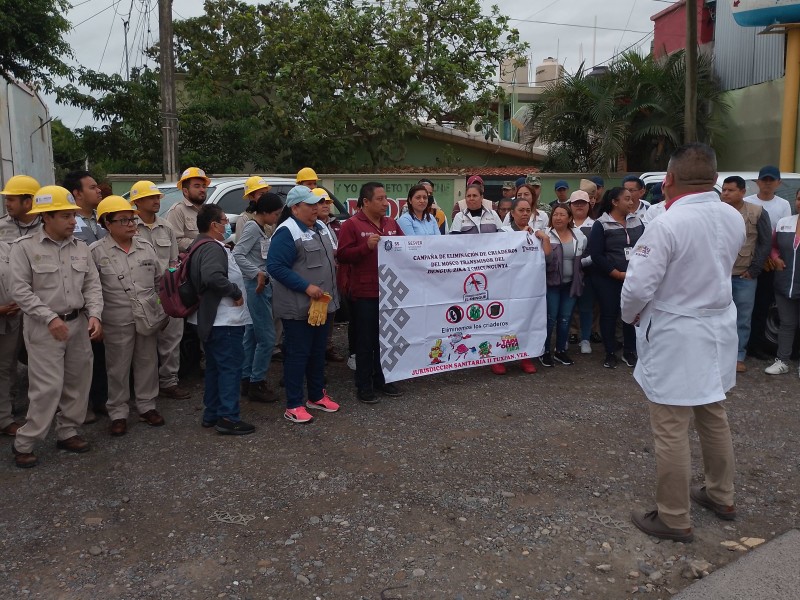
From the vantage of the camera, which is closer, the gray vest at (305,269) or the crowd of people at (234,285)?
the crowd of people at (234,285)

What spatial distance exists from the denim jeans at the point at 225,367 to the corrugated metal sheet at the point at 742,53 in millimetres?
14856

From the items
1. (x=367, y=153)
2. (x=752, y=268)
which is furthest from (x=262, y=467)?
(x=367, y=153)

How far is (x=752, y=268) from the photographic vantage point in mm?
6754

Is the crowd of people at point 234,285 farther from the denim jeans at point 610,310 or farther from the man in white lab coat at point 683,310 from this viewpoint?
the man in white lab coat at point 683,310

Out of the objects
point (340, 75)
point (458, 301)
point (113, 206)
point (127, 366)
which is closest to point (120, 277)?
point (113, 206)

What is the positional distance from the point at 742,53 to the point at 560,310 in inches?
507

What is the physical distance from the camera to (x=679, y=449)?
3.58 meters

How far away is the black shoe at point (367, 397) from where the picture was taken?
5930 mm

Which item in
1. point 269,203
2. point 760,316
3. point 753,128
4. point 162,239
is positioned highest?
point 753,128

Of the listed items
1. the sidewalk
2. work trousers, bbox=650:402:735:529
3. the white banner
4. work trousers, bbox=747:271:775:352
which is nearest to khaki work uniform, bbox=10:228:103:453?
the white banner

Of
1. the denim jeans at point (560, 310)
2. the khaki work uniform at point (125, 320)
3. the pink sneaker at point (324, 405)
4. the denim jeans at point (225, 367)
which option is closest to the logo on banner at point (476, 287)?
the denim jeans at point (560, 310)

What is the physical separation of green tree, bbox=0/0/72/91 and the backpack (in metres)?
13.9

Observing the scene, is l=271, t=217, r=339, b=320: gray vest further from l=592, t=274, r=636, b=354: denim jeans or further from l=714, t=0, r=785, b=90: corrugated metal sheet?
l=714, t=0, r=785, b=90: corrugated metal sheet

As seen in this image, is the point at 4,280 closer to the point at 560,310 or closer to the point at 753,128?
the point at 560,310
